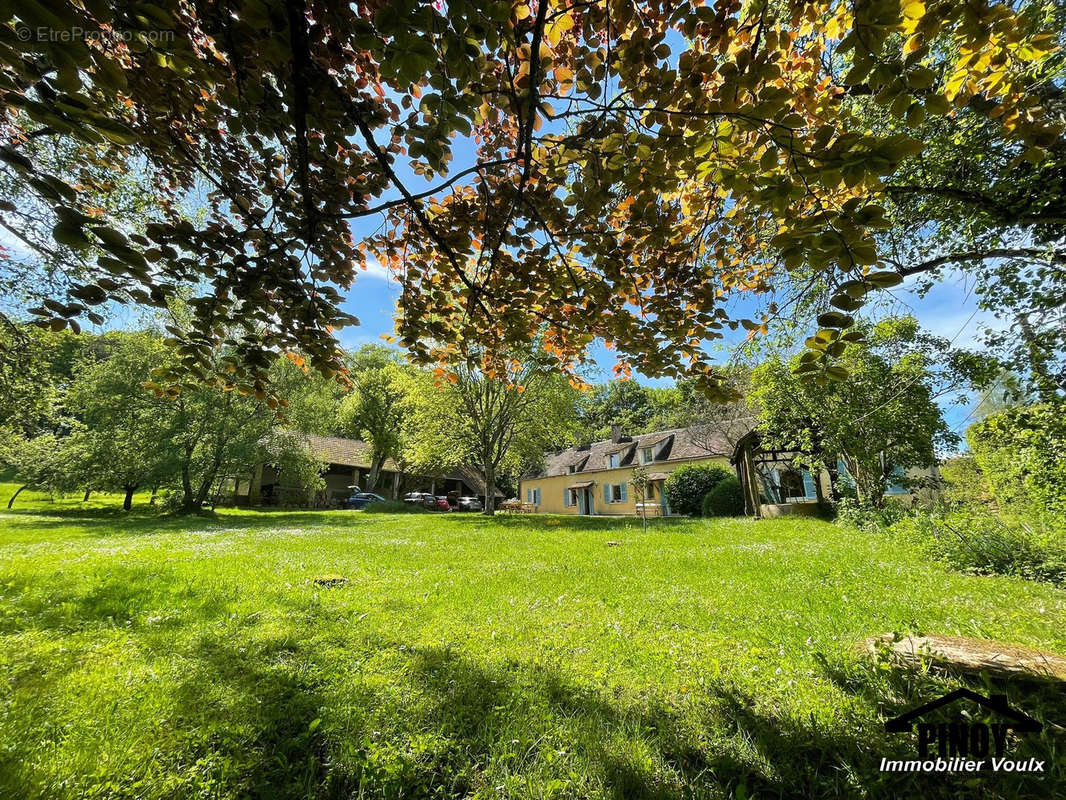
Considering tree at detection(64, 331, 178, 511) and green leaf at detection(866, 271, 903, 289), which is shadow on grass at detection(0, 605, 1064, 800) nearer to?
green leaf at detection(866, 271, 903, 289)

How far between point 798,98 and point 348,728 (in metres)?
4.93

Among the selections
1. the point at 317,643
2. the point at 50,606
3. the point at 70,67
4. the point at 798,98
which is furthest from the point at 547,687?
the point at 50,606

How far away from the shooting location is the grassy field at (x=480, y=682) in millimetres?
2148

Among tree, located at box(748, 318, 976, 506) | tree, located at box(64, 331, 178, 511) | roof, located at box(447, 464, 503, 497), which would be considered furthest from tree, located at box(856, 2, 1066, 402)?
roof, located at box(447, 464, 503, 497)

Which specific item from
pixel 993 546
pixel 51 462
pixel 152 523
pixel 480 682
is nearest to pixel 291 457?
pixel 152 523

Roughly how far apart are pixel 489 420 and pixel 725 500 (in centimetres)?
1207

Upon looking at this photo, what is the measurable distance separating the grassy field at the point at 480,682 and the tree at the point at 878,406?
6.87 metres

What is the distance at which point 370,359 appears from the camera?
36.2 metres

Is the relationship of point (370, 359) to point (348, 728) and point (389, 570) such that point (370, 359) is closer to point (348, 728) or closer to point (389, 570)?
point (389, 570)

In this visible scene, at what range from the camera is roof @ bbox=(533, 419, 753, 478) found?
23.6 metres

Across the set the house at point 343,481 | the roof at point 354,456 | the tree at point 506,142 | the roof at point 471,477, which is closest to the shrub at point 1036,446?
the tree at point 506,142

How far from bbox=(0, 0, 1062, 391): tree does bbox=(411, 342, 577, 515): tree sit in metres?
16.3

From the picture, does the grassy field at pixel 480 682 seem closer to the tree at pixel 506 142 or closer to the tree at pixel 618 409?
the tree at pixel 506 142

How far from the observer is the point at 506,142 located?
2898mm
